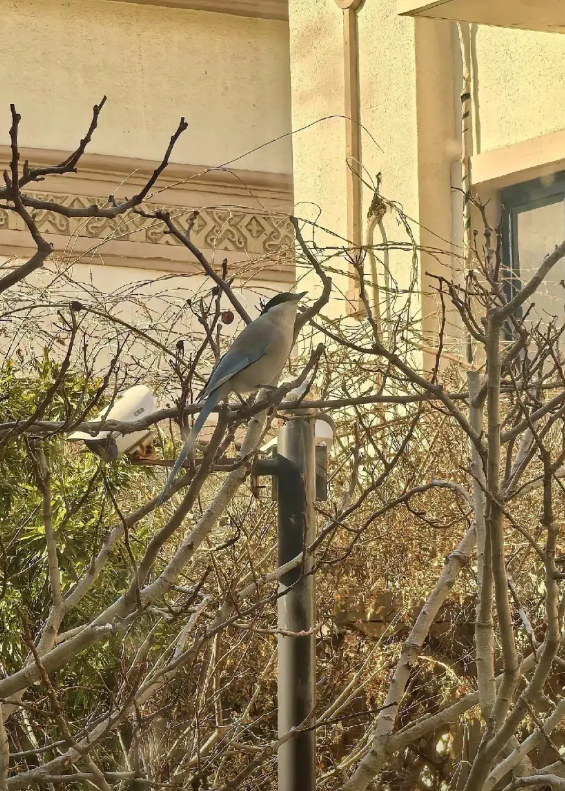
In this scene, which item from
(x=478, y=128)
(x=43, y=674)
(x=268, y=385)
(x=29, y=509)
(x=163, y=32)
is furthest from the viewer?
(x=163, y=32)

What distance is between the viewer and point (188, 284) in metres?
11.3

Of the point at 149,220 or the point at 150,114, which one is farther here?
the point at 150,114

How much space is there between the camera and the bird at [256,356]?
2.76 m

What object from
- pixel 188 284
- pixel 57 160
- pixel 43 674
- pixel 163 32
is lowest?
pixel 43 674

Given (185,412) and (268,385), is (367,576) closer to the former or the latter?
(268,385)

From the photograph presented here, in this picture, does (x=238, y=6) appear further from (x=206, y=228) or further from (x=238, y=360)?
(x=238, y=360)

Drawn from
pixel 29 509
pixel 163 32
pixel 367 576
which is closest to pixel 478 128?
pixel 367 576

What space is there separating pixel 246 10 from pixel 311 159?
5070mm

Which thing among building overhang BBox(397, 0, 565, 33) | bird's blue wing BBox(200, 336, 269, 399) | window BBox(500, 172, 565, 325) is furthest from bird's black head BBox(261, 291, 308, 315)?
window BBox(500, 172, 565, 325)

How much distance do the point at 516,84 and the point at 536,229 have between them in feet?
2.39

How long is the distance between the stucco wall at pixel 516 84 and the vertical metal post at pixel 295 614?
313 cm

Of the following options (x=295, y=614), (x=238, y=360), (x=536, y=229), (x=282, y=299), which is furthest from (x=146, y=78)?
(x=238, y=360)

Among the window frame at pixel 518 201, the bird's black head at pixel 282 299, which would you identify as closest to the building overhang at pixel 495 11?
the window frame at pixel 518 201

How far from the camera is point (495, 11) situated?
5.80 meters
